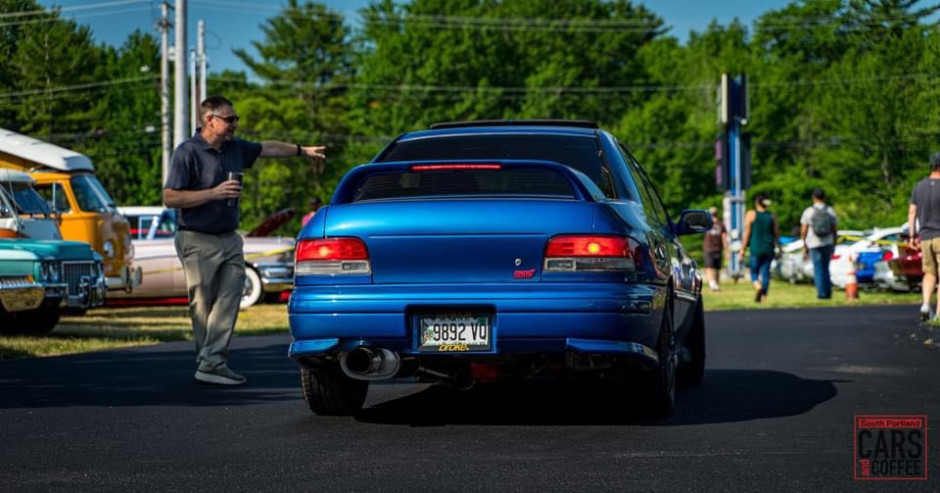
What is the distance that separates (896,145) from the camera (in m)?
69.0

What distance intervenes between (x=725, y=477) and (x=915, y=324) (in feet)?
40.1

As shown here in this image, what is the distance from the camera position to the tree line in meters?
69.2

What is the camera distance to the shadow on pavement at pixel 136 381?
9.24 m

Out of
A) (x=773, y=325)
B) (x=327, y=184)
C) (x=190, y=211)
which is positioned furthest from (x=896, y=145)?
(x=190, y=211)

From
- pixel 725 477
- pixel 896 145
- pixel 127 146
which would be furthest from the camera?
pixel 127 146

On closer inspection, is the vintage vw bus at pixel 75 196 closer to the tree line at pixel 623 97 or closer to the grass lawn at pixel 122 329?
the grass lawn at pixel 122 329

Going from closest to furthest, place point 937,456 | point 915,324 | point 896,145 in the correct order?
point 937,456, point 915,324, point 896,145

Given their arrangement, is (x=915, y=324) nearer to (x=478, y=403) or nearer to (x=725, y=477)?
(x=478, y=403)

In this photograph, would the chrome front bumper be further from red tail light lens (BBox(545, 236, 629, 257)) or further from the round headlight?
red tail light lens (BBox(545, 236, 629, 257))

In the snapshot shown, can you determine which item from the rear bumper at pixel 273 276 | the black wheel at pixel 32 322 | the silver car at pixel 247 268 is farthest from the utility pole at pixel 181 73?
the black wheel at pixel 32 322

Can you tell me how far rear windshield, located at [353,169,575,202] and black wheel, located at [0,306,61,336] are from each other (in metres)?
9.38

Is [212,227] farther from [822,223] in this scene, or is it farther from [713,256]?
[713,256]

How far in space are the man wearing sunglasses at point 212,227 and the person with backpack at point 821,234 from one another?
1527 centimetres

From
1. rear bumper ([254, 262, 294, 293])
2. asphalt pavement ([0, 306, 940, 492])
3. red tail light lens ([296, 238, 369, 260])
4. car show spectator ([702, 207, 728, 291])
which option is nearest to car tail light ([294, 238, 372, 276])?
red tail light lens ([296, 238, 369, 260])
